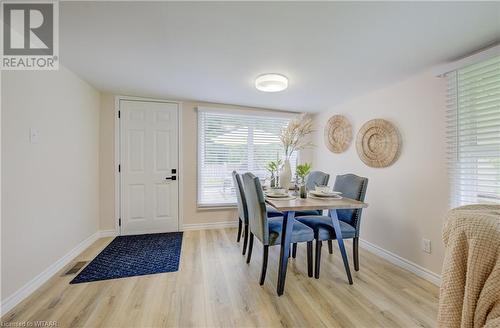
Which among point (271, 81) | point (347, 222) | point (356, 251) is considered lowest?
point (356, 251)

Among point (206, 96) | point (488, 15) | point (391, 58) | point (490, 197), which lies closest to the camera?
point (488, 15)

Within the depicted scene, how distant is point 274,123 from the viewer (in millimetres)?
3809

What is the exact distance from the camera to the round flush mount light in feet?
7.25

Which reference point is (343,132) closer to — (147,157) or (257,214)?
(257,214)

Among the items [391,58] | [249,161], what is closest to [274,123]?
[249,161]

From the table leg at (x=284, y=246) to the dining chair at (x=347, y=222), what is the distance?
354 mm

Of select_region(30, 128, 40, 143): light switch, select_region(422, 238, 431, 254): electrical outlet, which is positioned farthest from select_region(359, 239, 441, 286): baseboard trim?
select_region(30, 128, 40, 143): light switch

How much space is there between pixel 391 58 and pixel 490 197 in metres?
1.39

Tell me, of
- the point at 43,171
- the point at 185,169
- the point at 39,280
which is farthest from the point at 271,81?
the point at 39,280

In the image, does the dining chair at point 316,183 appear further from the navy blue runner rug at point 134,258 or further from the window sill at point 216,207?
the navy blue runner rug at point 134,258

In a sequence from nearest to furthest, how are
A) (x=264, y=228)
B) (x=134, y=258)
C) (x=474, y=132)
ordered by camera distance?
(x=474, y=132), (x=264, y=228), (x=134, y=258)

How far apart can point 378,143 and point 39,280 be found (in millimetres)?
3763

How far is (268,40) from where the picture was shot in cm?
165

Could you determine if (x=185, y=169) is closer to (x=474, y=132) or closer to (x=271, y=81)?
(x=271, y=81)
